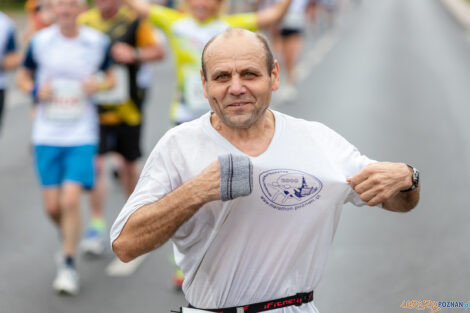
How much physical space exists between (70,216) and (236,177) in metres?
3.31

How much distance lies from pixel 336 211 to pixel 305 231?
148 millimetres

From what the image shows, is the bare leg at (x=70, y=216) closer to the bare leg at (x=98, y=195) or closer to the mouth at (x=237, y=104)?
the bare leg at (x=98, y=195)

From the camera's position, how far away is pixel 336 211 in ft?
9.06

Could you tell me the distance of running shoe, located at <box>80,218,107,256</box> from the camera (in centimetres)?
606

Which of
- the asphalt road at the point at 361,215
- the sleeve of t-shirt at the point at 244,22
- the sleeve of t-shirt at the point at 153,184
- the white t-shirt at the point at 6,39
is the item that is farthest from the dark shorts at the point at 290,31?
the sleeve of t-shirt at the point at 153,184

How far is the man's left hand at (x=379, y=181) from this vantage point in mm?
2598

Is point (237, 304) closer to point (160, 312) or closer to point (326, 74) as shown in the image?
point (160, 312)

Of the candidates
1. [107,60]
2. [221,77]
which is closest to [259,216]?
[221,77]

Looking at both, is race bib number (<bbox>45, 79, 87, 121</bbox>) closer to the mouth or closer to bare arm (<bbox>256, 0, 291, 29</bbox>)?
bare arm (<bbox>256, 0, 291, 29</bbox>)

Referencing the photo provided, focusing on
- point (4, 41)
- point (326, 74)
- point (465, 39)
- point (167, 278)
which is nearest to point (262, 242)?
point (167, 278)

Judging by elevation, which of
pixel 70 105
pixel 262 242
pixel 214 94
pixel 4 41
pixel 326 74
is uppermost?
pixel 326 74

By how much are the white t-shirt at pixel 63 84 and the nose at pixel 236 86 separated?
3191mm

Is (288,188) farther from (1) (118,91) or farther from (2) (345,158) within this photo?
(1) (118,91)

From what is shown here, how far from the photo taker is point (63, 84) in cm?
566
